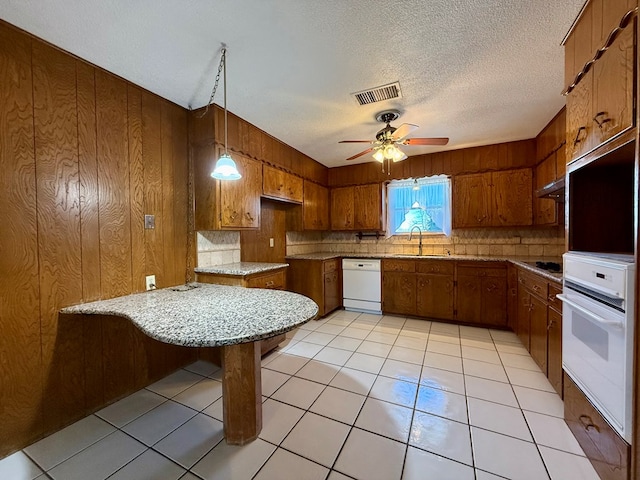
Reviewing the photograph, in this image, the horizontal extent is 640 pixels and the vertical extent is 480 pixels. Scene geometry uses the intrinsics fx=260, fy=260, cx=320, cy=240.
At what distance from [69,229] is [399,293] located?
3.68 meters

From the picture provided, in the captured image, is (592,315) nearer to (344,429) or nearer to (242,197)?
(344,429)

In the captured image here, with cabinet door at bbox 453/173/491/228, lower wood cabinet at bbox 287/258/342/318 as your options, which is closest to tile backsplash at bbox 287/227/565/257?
cabinet door at bbox 453/173/491/228

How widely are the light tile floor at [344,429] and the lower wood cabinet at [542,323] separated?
0.52ft

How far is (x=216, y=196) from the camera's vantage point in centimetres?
250

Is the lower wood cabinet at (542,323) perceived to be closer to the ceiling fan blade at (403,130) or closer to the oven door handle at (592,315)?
the oven door handle at (592,315)

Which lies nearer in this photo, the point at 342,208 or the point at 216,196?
the point at 216,196

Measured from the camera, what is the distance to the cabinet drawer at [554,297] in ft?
6.12

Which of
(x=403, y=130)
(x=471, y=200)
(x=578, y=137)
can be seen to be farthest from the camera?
(x=471, y=200)

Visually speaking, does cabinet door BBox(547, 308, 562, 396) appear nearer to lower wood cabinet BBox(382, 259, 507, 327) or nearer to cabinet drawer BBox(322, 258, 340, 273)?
lower wood cabinet BBox(382, 259, 507, 327)

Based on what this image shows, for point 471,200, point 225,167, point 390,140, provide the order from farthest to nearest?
point 471,200, point 390,140, point 225,167

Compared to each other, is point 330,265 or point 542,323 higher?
point 330,265

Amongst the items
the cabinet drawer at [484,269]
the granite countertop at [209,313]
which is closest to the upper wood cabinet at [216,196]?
the granite countertop at [209,313]

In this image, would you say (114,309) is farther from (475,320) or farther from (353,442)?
(475,320)

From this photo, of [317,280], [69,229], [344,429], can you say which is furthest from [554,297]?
[69,229]
